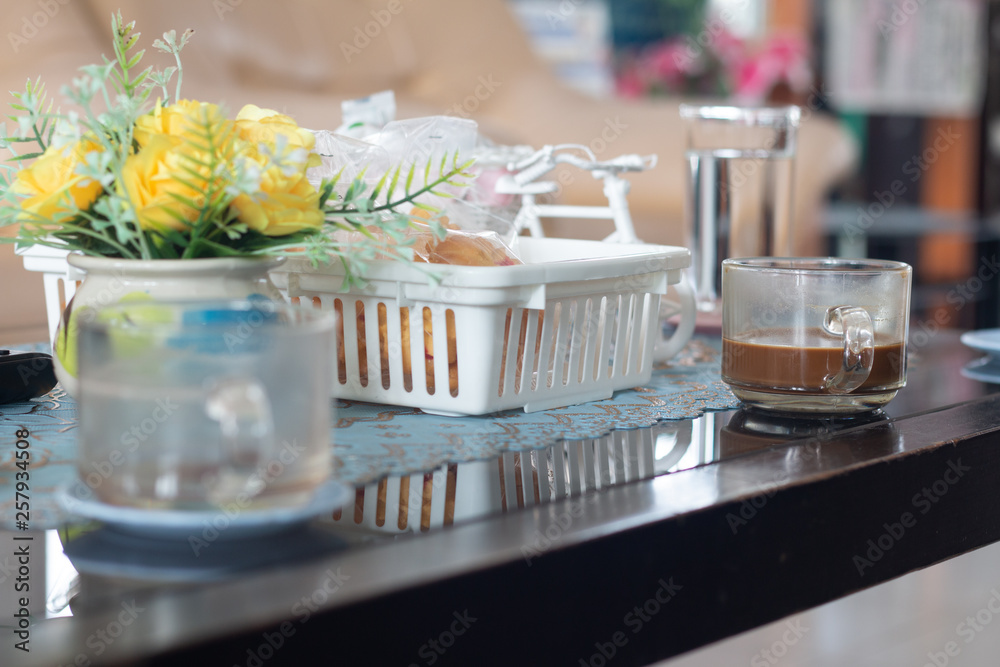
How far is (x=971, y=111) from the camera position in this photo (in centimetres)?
459

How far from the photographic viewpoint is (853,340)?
64cm

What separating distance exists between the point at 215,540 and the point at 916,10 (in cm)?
468

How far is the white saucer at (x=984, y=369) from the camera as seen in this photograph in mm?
865

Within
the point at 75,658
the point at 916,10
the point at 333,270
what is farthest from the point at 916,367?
the point at 916,10

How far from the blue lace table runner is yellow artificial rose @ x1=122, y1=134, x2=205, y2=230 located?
0.46 feet

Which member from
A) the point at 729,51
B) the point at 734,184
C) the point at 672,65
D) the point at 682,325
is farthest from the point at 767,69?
the point at 682,325

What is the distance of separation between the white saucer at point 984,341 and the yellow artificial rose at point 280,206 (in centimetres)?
61

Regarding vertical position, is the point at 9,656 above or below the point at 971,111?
below

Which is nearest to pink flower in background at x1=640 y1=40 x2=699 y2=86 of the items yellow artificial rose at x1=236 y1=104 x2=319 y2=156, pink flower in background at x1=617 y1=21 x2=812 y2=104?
pink flower in background at x1=617 y1=21 x2=812 y2=104

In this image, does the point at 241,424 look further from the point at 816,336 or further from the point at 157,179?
the point at 816,336

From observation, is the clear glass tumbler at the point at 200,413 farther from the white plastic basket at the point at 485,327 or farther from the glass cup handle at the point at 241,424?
the white plastic basket at the point at 485,327

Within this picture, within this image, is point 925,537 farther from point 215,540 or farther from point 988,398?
point 215,540

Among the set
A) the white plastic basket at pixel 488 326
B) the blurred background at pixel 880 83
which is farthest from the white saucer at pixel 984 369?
the blurred background at pixel 880 83

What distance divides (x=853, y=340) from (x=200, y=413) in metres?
0.41
